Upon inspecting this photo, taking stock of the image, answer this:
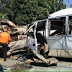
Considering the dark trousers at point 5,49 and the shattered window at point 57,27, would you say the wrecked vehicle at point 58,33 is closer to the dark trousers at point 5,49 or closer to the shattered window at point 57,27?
the shattered window at point 57,27

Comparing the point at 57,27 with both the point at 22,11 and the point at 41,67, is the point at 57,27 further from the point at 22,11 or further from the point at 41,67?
the point at 22,11

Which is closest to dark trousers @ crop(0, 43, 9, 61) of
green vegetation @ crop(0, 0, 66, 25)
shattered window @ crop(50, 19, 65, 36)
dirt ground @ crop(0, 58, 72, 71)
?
dirt ground @ crop(0, 58, 72, 71)

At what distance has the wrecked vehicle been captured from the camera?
33.2ft

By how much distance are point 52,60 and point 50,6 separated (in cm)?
1242

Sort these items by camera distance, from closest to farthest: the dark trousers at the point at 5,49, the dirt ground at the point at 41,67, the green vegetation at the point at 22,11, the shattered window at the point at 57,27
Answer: the dirt ground at the point at 41,67, the shattered window at the point at 57,27, the dark trousers at the point at 5,49, the green vegetation at the point at 22,11

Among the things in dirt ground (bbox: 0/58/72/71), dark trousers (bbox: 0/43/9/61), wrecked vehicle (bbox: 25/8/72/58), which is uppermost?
wrecked vehicle (bbox: 25/8/72/58)

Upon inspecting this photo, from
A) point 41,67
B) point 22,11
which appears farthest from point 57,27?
point 22,11

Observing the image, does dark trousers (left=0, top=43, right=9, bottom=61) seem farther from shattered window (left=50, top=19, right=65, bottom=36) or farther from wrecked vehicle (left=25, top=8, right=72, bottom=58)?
shattered window (left=50, top=19, right=65, bottom=36)

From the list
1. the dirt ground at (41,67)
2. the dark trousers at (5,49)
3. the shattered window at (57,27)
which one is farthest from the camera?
the dark trousers at (5,49)

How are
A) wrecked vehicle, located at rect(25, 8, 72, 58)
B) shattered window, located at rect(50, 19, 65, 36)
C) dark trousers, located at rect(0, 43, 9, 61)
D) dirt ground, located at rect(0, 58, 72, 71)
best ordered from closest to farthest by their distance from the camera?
1. dirt ground, located at rect(0, 58, 72, 71)
2. wrecked vehicle, located at rect(25, 8, 72, 58)
3. shattered window, located at rect(50, 19, 65, 36)
4. dark trousers, located at rect(0, 43, 9, 61)

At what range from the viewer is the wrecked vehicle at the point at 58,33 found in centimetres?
1012

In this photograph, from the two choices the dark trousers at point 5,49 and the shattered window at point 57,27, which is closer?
the shattered window at point 57,27

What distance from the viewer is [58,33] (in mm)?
10453

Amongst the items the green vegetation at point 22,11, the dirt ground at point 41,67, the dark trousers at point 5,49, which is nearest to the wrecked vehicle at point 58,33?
the dirt ground at point 41,67
